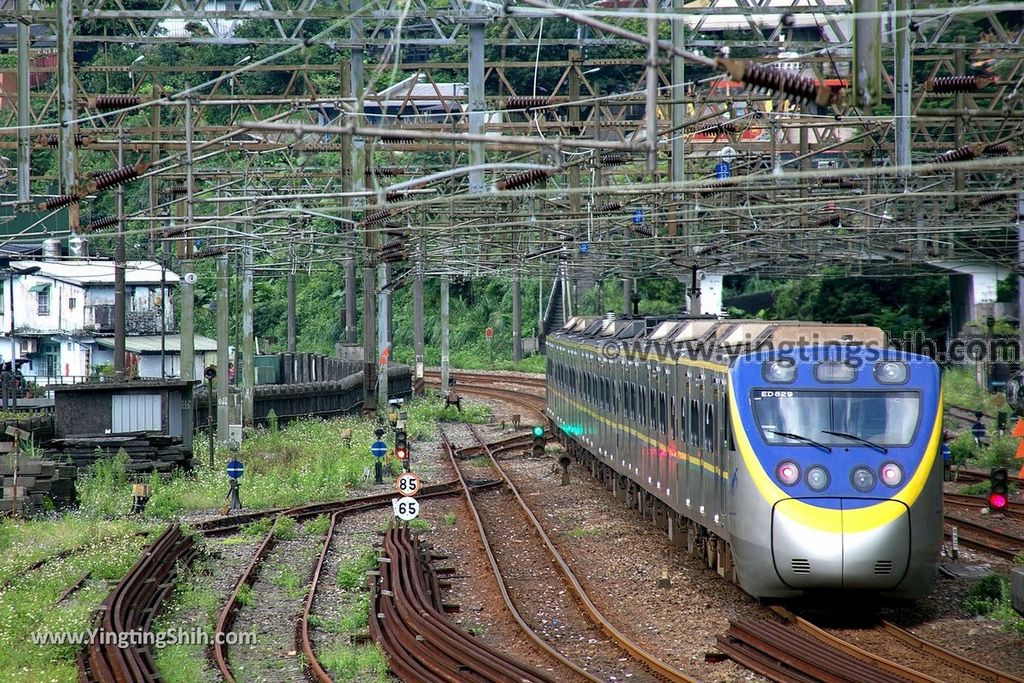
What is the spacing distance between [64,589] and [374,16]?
7471 mm

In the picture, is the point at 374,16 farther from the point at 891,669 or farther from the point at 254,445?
the point at 254,445

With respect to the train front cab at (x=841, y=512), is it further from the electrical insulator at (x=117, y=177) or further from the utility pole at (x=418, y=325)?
the utility pole at (x=418, y=325)

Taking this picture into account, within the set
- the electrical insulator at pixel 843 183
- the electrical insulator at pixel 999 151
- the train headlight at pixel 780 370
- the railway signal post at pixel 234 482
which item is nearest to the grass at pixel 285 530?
the railway signal post at pixel 234 482

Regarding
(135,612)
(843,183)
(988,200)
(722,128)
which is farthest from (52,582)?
(988,200)

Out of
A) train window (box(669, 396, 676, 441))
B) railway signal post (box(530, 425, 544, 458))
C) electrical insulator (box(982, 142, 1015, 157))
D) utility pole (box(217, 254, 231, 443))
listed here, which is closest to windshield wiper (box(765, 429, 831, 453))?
train window (box(669, 396, 676, 441))

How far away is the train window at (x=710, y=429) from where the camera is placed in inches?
530

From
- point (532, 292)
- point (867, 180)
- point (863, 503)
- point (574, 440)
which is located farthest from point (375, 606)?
point (532, 292)

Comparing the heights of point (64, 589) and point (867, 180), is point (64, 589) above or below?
below

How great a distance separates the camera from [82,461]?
25281 millimetres

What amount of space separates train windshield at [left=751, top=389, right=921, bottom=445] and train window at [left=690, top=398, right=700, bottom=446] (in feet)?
7.14

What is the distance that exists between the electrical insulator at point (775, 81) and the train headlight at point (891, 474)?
481cm

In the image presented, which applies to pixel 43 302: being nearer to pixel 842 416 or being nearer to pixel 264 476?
pixel 264 476

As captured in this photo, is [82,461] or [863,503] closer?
[863,503]

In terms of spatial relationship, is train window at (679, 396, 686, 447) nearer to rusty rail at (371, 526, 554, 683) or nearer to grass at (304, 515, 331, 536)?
rusty rail at (371, 526, 554, 683)
